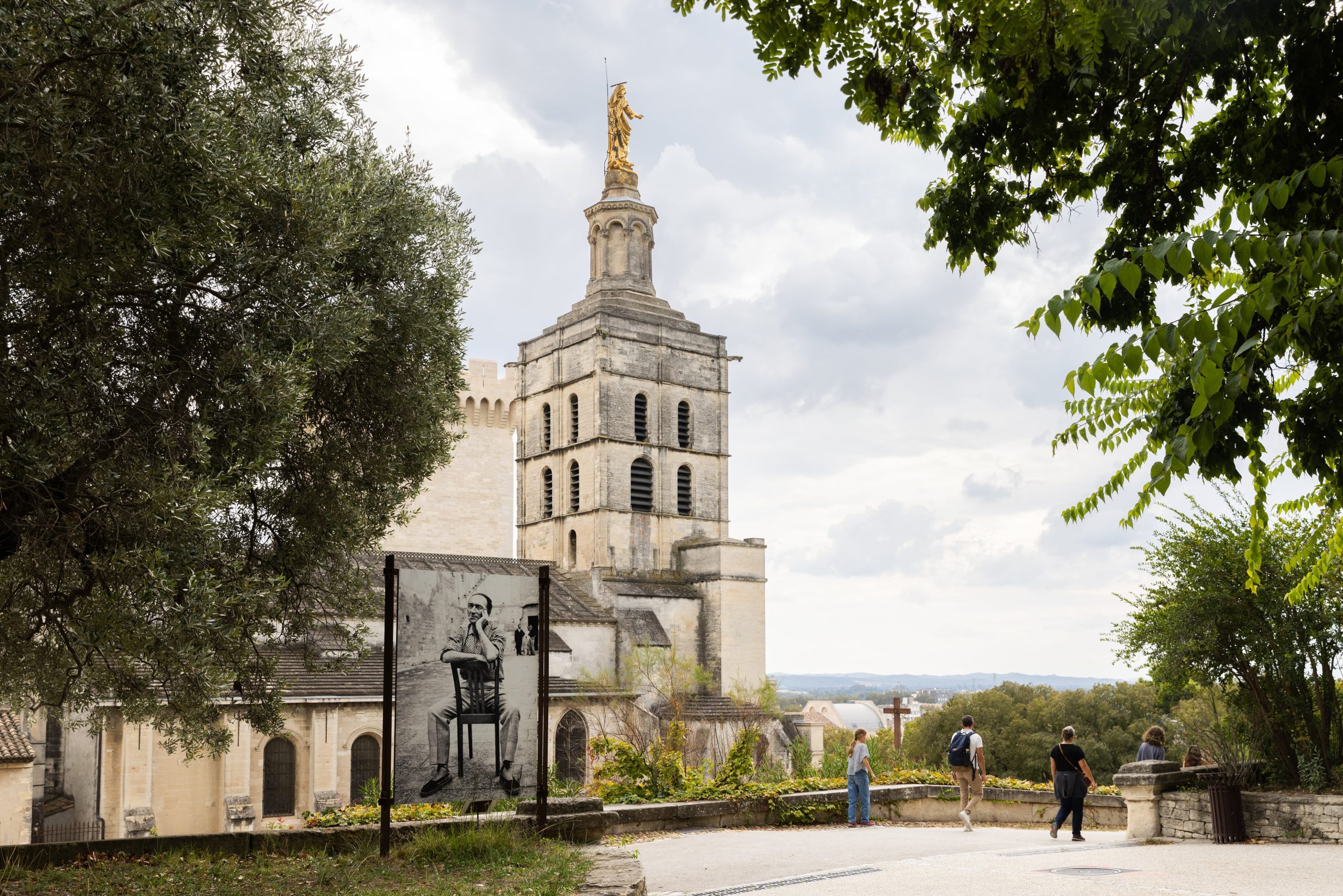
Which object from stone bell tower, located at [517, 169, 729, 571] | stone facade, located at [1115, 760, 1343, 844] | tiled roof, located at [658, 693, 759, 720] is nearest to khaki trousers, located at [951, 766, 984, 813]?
stone facade, located at [1115, 760, 1343, 844]

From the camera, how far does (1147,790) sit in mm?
13125

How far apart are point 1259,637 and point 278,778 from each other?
2553cm

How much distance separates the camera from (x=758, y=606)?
47.8m

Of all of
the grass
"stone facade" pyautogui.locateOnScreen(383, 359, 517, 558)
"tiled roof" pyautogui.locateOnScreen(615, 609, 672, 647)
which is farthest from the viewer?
"stone facade" pyautogui.locateOnScreen(383, 359, 517, 558)

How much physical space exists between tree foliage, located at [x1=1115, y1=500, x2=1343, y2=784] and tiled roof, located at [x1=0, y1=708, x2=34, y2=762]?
787 inches

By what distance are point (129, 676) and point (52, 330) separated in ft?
11.1

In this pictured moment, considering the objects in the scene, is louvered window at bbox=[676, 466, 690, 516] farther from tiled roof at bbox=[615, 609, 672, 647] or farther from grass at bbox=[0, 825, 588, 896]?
grass at bbox=[0, 825, 588, 896]

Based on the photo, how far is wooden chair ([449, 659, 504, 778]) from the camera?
9078 millimetres

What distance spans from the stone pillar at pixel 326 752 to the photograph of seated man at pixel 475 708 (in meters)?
22.3

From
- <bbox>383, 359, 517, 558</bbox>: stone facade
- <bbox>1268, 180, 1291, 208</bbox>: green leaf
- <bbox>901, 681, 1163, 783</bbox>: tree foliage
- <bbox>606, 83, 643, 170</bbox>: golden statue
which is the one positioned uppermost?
<bbox>606, 83, 643, 170</bbox>: golden statue

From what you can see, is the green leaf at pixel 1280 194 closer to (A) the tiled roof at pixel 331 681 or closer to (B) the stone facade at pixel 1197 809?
(B) the stone facade at pixel 1197 809

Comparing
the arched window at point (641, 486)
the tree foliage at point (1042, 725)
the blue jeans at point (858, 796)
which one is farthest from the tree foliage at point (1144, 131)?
the tree foliage at point (1042, 725)

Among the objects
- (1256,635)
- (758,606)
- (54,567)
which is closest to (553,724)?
(758,606)

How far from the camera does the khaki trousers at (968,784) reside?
1472 cm
